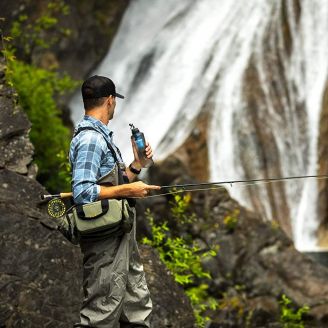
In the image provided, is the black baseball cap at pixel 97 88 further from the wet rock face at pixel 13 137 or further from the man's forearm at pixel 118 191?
the wet rock face at pixel 13 137

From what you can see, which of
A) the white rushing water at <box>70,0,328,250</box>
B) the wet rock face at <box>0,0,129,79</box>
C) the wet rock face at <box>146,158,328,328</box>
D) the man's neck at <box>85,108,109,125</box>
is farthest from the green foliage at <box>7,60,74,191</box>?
the wet rock face at <box>0,0,129,79</box>

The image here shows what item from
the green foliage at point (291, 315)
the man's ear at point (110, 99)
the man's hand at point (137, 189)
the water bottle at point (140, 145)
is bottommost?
the green foliage at point (291, 315)

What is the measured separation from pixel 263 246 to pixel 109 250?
6983mm

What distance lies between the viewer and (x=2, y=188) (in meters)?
7.43

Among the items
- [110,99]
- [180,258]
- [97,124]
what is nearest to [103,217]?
[97,124]

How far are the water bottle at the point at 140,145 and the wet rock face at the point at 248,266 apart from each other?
5.20 meters

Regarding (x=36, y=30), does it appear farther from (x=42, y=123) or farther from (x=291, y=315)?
(x=291, y=315)

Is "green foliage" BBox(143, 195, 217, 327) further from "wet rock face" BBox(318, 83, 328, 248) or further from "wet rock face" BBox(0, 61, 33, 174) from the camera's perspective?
"wet rock face" BBox(318, 83, 328, 248)

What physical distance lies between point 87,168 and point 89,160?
5 centimetres

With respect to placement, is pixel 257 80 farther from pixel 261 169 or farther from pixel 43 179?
pixel 43 179

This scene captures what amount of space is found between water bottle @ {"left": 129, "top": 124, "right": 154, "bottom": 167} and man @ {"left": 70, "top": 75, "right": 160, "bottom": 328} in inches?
6.1

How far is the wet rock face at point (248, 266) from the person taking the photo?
1096 centimetres

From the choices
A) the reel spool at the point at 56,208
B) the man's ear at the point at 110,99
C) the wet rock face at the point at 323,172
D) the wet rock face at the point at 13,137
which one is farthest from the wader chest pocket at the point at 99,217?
the wet rock face at the point at 323,172

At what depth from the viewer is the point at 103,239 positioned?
5391mm
